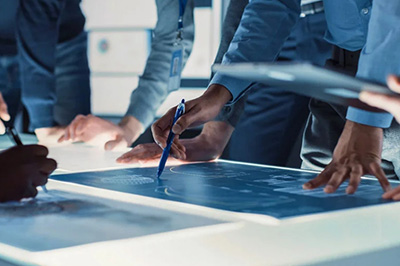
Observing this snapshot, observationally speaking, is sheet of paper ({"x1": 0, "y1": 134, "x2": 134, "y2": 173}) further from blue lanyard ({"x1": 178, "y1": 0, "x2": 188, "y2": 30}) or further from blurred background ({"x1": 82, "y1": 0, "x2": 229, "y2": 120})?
blurred background ({"x1": 82, "y1": 0, "x2": 229, "y2": 120})

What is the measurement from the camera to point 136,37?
12.2ft

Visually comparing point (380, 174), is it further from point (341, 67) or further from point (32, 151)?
point (32, 151)

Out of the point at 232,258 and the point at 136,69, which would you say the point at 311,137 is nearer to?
the point at 232,258

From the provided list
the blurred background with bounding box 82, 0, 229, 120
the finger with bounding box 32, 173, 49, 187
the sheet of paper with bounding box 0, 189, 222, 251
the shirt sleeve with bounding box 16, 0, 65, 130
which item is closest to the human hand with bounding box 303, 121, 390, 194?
the sheet of paper with bounding box 0, 189, 222, 251

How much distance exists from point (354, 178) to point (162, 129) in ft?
1.81

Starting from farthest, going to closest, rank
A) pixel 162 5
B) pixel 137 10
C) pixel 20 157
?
1. pixel 137 10
2. pixel 162 5
3. pixel 20 157

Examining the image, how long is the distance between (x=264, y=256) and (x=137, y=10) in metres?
3.22

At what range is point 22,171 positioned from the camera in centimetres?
92

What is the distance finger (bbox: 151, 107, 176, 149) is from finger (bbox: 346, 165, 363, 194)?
0.51 metres

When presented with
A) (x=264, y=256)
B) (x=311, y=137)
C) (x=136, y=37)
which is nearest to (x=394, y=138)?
(x=311, y=137)

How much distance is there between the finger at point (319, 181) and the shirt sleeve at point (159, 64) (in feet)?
3.54

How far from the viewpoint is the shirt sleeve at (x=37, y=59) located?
225 cm

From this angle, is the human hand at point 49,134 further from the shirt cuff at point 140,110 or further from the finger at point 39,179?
the finger at point 39,179

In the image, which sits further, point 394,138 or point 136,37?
point 136,37
